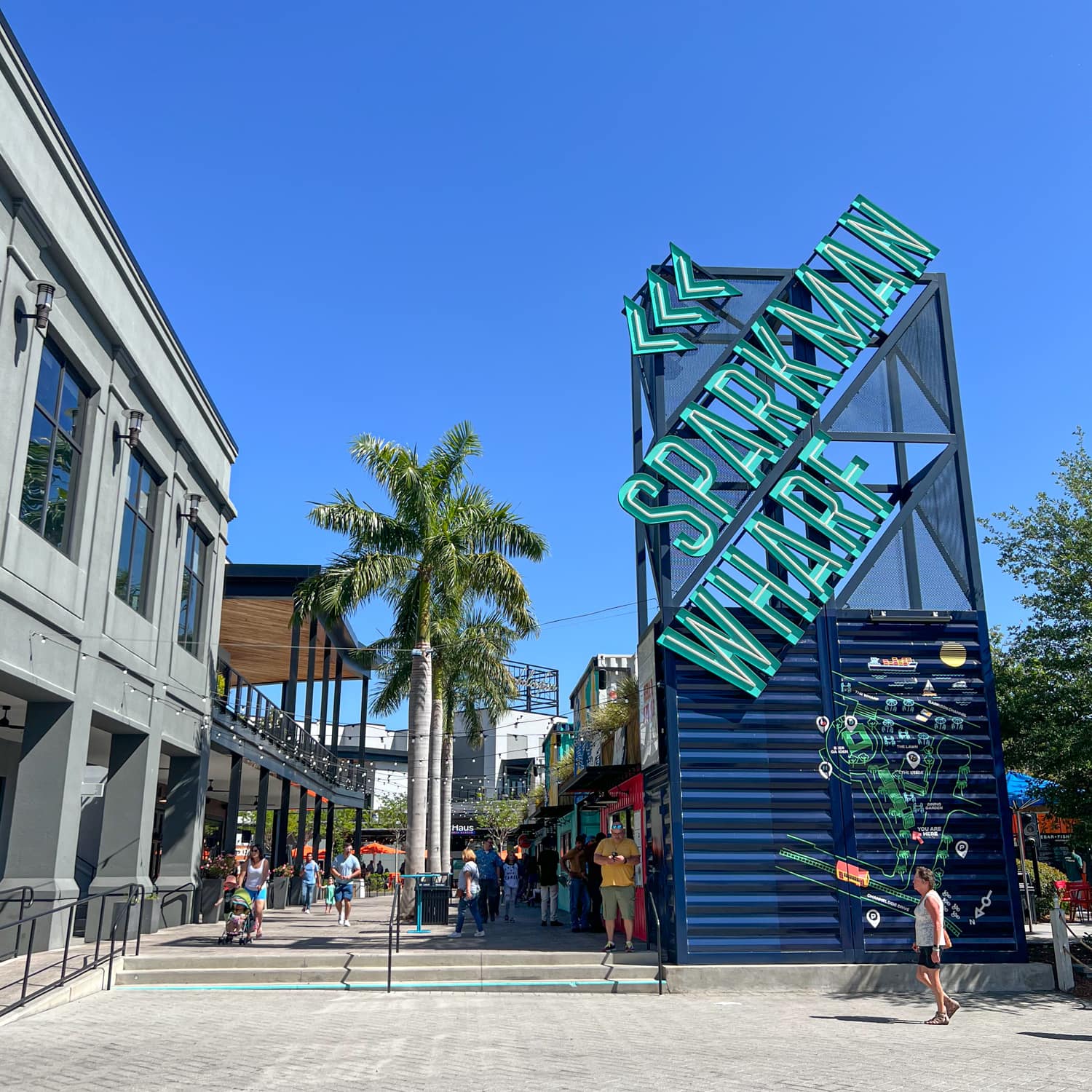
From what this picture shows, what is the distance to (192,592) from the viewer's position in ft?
74.8

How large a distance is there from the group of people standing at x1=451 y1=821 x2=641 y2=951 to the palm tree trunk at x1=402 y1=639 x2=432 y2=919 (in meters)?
1.21

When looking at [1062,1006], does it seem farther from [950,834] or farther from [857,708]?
[857,708]

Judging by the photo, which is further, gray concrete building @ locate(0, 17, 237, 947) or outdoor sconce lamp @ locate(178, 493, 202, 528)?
outdoor sconce lamp @ locate(178, 493, 202, 528)

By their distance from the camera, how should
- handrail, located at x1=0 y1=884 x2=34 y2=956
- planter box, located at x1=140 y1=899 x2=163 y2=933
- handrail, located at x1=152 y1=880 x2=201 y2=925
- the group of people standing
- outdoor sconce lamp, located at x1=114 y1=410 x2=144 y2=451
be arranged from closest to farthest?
handrail, located at x1=0 y1=884 x2=34 y2=956, the group of people standing, outdoor sconce lamp, located at x1=114 y1=410 x2=144 y2=451, planter box, located at x1=140 y1=899 x2=163 y2=933, handrail, located at x1=152 y1=880 x2=201 y2=925

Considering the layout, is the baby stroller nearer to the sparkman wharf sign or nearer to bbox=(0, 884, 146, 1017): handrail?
bbox=(0, 884, 146, 1017): handrail

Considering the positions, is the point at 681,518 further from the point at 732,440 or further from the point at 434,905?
the point at 434,905

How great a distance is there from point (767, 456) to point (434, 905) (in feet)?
36.6

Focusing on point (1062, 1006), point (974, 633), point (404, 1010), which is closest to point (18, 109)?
A: point (404, 1010)

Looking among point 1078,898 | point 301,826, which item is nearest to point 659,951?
point 1078,898

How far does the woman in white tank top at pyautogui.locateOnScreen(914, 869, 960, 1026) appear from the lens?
35.8ft

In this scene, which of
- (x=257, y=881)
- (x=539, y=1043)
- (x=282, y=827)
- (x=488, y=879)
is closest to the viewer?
(x=539, y=1043)

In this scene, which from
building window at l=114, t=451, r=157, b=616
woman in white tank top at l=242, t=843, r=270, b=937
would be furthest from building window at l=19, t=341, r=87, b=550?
woman in white tank top at l=242, t=843, r=270, b=937

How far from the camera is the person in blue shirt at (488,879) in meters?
20.6

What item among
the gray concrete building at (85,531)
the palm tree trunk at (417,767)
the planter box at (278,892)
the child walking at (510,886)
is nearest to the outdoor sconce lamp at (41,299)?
the gray concrete building at (85,531)
